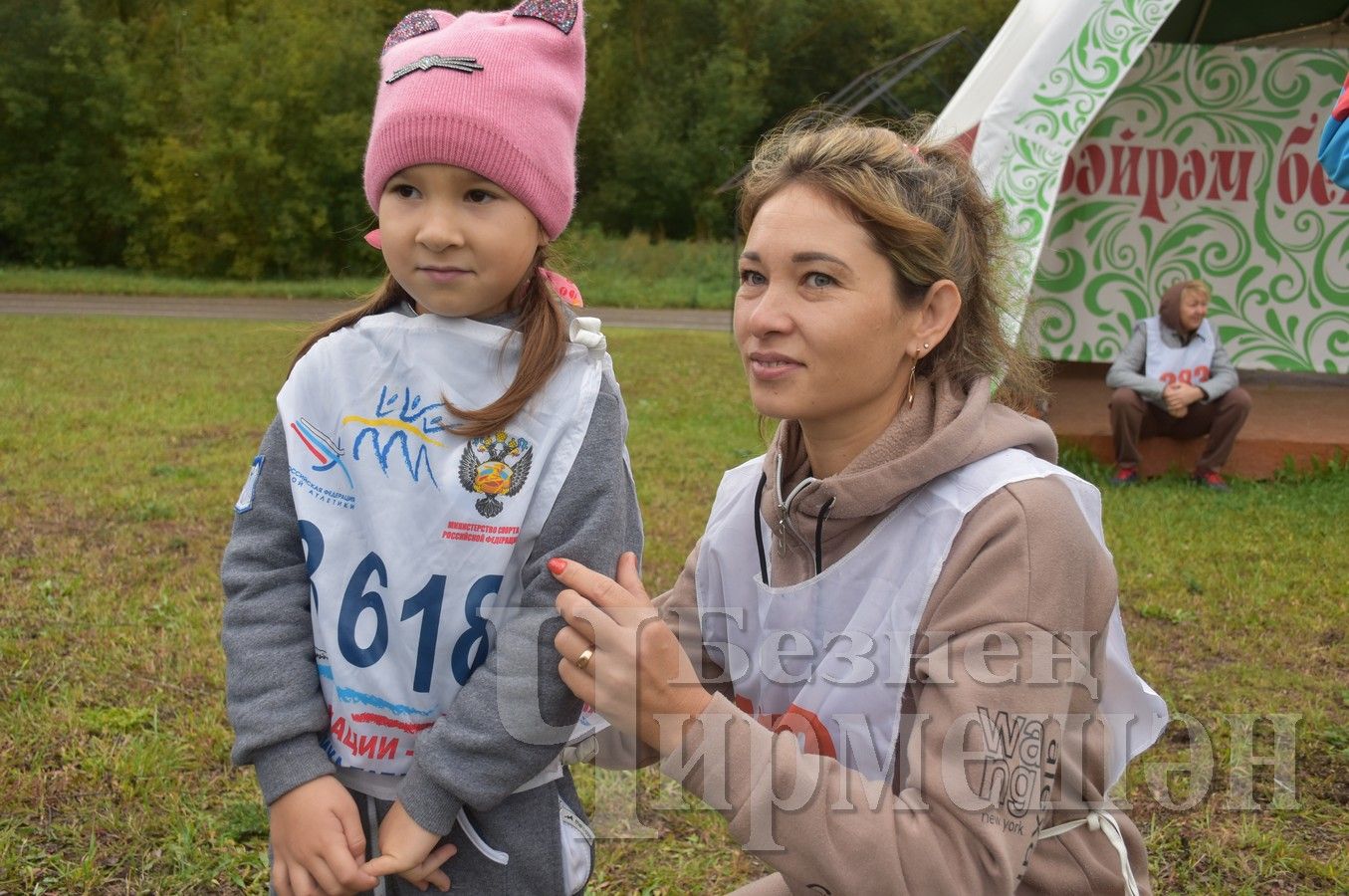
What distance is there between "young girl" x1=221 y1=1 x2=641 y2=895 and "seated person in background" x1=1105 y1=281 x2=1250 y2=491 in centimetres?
598

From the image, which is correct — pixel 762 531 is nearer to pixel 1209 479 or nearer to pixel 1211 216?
pixel 1209 479

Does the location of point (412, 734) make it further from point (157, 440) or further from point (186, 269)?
point (186, 269)

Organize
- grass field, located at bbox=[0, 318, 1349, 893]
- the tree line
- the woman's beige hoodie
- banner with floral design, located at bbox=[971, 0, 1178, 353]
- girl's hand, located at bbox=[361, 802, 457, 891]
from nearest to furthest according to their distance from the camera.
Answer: the woman's beige hoodie, girl's hand, located at bbox=[361, 802, 457, 891], grass field, located at bbox=[0, 318, 1349, 893], banner with floral design, located at bbox=[971, 0, 1178, 353], the tree line

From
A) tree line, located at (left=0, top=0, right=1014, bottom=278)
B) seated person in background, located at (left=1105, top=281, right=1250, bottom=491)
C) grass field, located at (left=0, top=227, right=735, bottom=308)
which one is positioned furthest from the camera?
tree line, located at (left=0, top=0, right=1014, bottom=278)

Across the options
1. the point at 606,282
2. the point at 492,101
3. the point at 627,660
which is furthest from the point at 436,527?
the point at 606,282

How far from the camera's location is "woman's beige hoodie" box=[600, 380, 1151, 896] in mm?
1585

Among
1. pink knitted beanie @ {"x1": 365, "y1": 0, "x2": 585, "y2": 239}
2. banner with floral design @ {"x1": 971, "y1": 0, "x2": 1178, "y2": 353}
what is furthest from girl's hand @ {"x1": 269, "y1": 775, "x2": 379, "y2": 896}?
banner with floral design @ {"x1": 971, "y1": 0, "x2": 1178, "y2": 353}

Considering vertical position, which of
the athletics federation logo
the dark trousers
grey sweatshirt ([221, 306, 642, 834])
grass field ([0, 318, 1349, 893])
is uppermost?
the athletics federation logo

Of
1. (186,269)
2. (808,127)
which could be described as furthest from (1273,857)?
(186,269)

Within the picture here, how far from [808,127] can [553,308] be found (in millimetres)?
608

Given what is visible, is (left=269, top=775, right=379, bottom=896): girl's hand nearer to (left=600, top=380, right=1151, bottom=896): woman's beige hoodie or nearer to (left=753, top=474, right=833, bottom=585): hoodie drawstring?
(left=600, top=380, right=1151, bottom=896): woman's beige hoodie

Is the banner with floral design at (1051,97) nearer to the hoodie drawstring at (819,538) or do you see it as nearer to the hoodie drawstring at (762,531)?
the hoodie drawstring at (762,531)

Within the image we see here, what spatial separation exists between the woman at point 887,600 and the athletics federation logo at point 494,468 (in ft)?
0.65

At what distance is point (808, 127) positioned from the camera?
7.16ft
